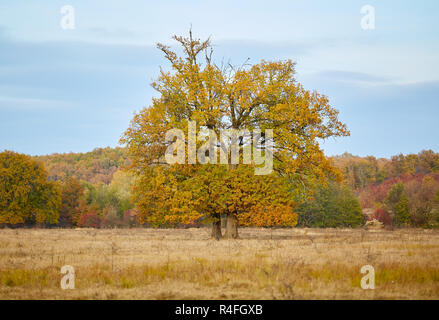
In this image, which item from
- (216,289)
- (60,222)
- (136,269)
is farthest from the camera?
(60,222)

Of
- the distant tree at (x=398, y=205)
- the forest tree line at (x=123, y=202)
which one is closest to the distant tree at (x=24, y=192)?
the forest tree line at (x=123, y=202)

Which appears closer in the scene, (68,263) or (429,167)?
(68,263)

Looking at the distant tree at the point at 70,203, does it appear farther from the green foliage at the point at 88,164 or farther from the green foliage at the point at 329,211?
the green foliage at the point at 88,164

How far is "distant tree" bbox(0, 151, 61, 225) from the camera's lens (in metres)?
70.0

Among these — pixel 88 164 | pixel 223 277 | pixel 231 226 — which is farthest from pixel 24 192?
pixel 88 164

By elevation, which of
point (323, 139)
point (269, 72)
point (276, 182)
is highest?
point (269, 72)

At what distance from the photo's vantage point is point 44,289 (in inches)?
486

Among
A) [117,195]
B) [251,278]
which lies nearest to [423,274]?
[251,278]

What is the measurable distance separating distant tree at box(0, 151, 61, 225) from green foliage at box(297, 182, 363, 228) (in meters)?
43.9

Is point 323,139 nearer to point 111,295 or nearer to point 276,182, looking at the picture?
point 276,182

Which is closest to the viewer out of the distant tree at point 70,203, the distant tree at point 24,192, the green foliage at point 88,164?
the distant tree at point 24,192

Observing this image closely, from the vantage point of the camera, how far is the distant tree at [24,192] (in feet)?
230

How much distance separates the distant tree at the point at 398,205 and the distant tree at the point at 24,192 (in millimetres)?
57224

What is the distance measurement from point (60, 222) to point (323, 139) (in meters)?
65.9
